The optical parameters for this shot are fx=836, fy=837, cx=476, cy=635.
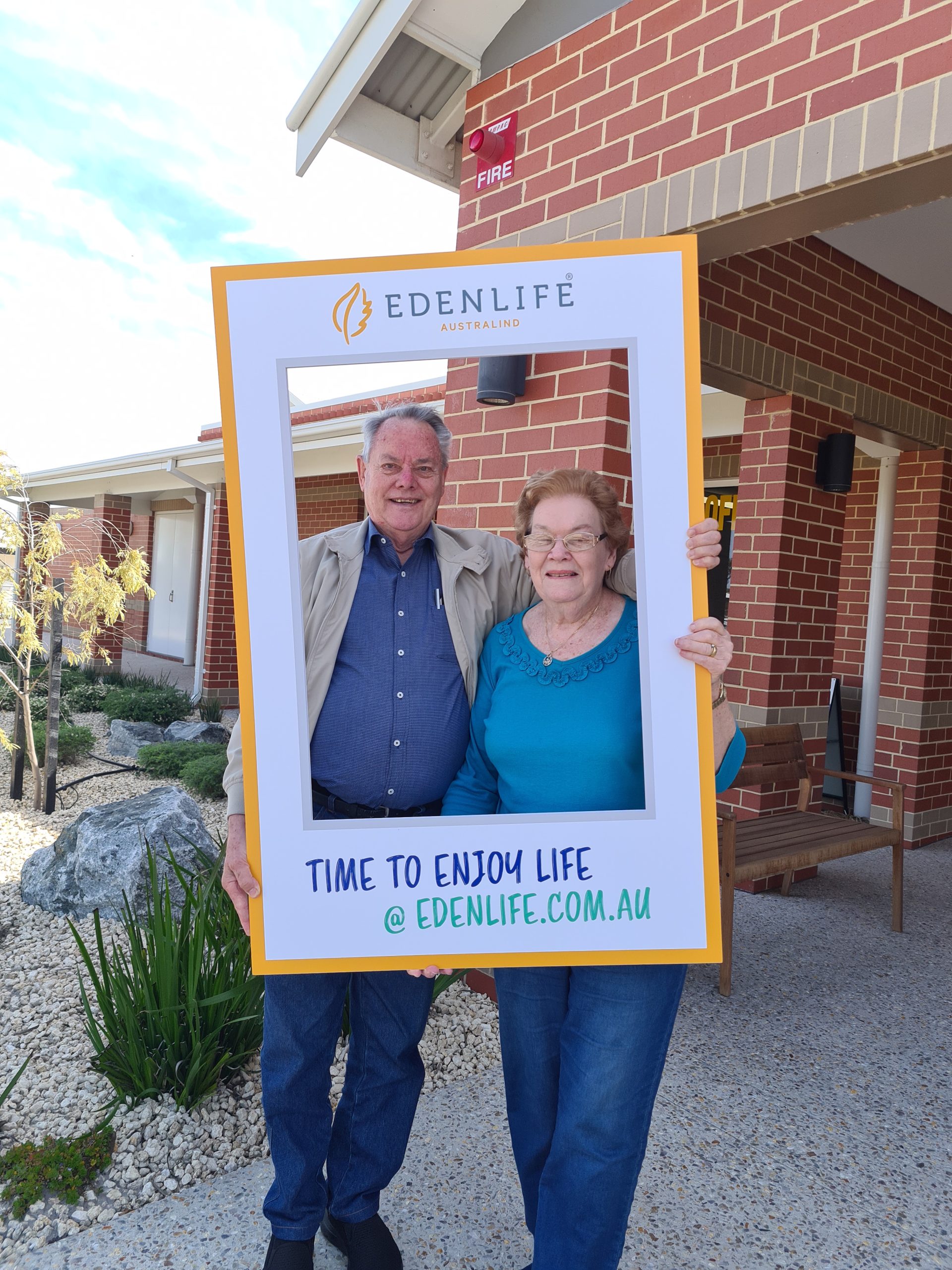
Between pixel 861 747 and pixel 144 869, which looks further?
pixel 861 747

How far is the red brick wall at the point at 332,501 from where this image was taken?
11672mm

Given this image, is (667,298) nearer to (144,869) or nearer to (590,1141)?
(590,1141)

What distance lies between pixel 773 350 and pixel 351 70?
257 centimetres

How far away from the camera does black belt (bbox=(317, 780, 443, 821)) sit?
5.56 ft

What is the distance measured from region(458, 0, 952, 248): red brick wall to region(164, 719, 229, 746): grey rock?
22.5 ft

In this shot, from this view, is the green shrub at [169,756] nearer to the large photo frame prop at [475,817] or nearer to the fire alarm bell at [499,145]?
the fire alarm bell at [499,145]

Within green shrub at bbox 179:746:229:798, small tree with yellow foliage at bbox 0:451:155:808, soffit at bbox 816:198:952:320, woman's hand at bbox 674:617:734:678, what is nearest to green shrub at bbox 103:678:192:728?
small tree with yellow foliage at bbox 0:451:155:808

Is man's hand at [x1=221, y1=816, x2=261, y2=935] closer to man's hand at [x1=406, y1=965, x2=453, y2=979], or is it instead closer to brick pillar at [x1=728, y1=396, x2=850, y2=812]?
man's hand at [x1=406, y1=965, x2=453, y2=979]

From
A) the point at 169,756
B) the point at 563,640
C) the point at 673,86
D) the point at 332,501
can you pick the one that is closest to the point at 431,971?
the point at 563,640

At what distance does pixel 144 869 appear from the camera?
4.21 m

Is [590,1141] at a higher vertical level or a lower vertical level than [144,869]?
higher

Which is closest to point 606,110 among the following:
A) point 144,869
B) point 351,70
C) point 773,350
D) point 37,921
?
point 351,70

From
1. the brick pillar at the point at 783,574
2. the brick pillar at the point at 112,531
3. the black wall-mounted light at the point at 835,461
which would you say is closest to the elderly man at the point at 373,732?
the brick pillar at the point at 783,574

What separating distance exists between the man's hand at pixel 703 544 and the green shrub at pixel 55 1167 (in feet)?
7.31
